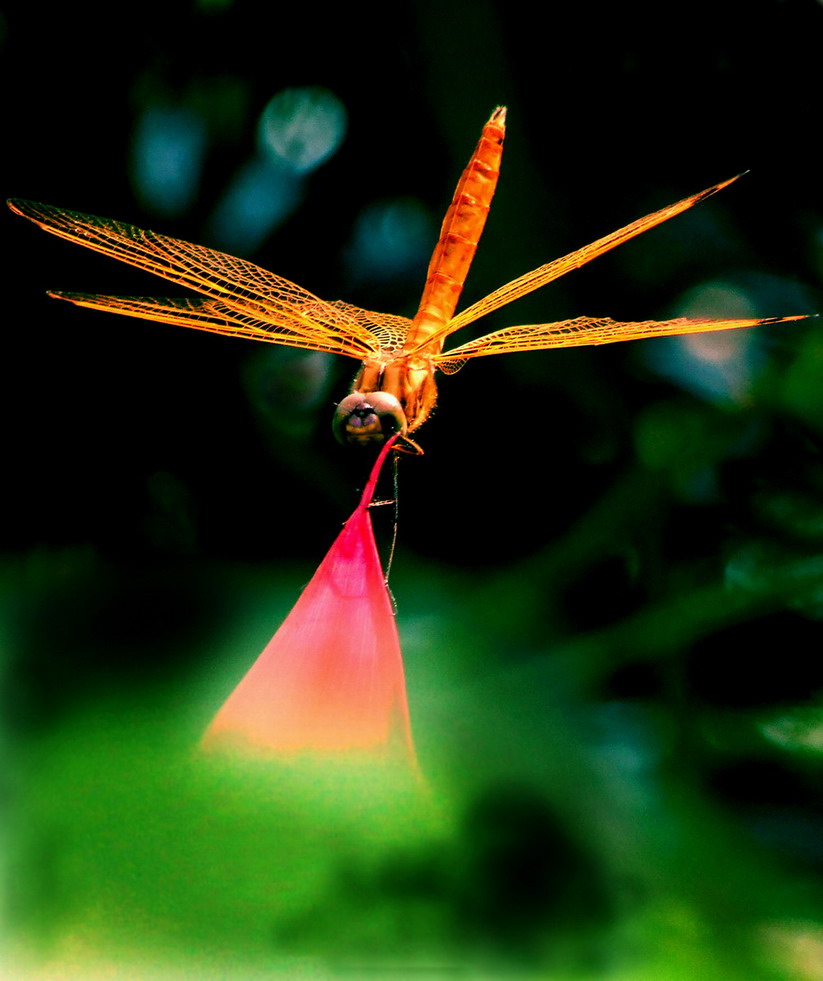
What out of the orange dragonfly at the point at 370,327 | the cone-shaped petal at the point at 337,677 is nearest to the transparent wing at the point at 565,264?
the orange dragonfly at the point at 370,327

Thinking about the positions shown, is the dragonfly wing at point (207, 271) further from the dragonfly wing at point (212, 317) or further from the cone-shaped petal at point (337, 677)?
the cone-shaped petal at point (337, 677)

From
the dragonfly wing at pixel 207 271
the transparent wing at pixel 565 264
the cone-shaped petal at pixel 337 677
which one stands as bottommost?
the cone-shaped petal at pixel 337 677

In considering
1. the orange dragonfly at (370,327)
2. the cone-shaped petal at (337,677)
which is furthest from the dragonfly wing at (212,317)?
the cone-shaped petal at (337,677)

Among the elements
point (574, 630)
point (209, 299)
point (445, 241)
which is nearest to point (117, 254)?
point (209, 299)

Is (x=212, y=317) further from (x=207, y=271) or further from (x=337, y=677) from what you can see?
(x=337, y=677)

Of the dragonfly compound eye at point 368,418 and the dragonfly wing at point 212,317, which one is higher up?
the dragonfly wing at point 212,317

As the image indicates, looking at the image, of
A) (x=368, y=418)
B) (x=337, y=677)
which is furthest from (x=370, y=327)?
(x=337, y=677)

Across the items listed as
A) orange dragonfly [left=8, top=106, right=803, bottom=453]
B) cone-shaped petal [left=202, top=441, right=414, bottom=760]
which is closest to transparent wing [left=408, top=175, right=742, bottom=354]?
orange dragonfly [left=8, top=106, right=803, bottom=453]

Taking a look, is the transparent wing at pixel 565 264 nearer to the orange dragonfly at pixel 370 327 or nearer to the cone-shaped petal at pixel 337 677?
the orange dragonfly at pixel 370 327
